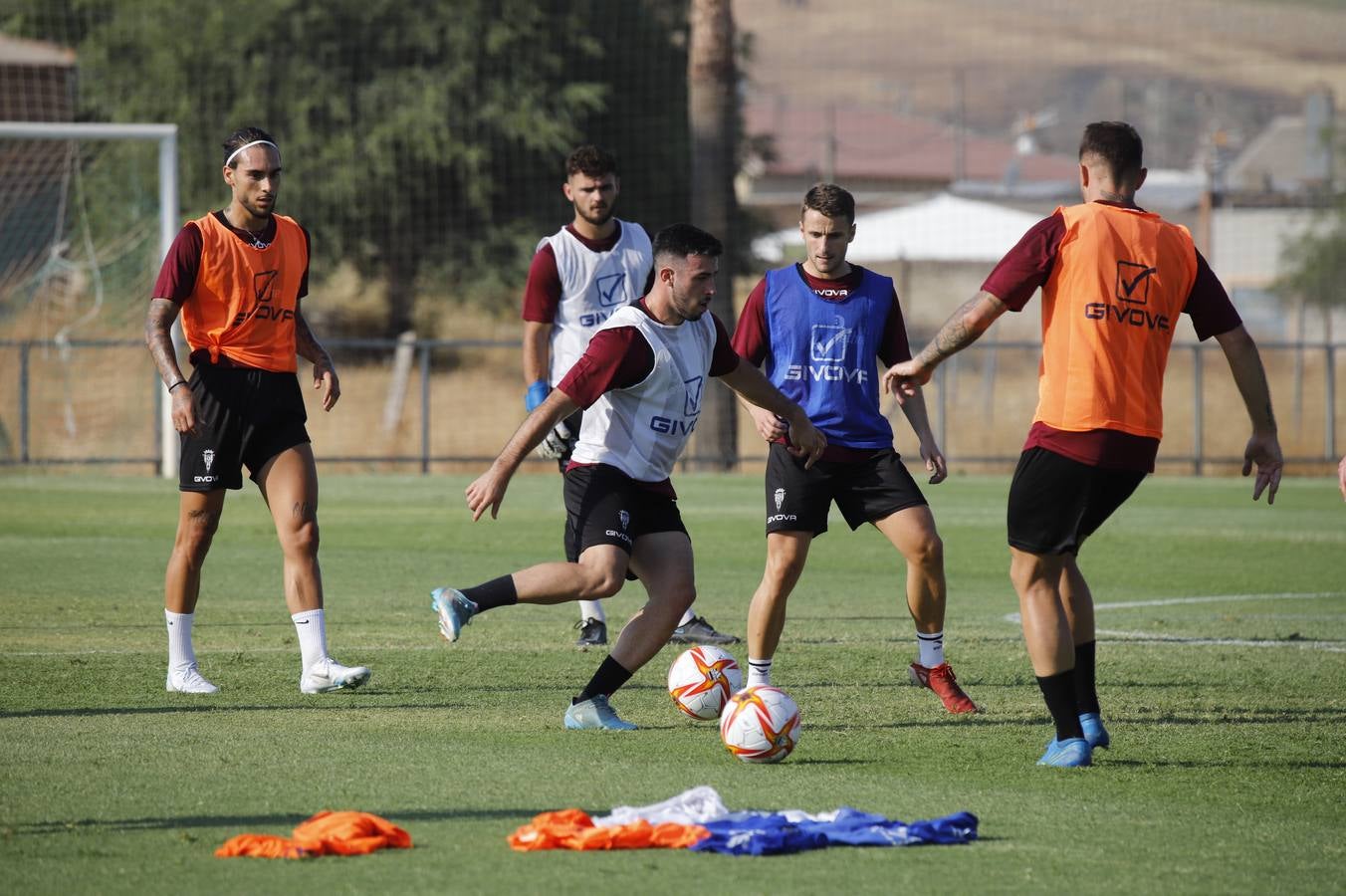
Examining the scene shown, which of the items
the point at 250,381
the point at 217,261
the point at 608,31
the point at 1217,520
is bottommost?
the point at 1217,520

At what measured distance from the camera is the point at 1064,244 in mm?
6164

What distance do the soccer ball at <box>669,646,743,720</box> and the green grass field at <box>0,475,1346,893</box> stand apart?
10 cm

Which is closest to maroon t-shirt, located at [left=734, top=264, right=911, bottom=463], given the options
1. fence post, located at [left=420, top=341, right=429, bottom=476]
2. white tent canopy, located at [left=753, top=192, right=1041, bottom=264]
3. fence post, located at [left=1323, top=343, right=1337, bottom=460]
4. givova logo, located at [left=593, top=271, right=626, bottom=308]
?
givova logo, located at [left=593, top=271, right=626, bottom=308]

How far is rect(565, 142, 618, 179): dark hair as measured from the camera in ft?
31.4

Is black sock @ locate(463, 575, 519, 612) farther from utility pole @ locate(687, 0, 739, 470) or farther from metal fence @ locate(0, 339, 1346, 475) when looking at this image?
utility pole @ locate(687, 0, 739, 470)

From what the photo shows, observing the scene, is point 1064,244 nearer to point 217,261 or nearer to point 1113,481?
point 1113,481

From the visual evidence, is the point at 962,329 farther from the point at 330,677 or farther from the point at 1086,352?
Result: the point at 330,677

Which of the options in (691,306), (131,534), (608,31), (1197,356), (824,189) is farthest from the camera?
(608,31)

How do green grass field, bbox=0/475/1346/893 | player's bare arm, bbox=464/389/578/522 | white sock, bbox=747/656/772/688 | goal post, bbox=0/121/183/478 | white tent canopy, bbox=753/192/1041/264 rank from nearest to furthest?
green grass field, bbox=0/475/1346/893, player's bare arm, bbox=464/389/578/522, white sock, bbox=747/656/772/688, goal post, bbox=0/121/183/478, white tent canopy, bbox=753/192/1041/264

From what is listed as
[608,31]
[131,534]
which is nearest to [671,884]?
[131,534]

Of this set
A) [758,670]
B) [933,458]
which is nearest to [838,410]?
[933,458]

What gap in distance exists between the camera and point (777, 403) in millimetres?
7172

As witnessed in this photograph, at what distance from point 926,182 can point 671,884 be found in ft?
270

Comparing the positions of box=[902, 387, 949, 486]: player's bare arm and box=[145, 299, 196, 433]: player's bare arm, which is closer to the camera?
box=[145, 299, 196, 433]: player's bare arm
